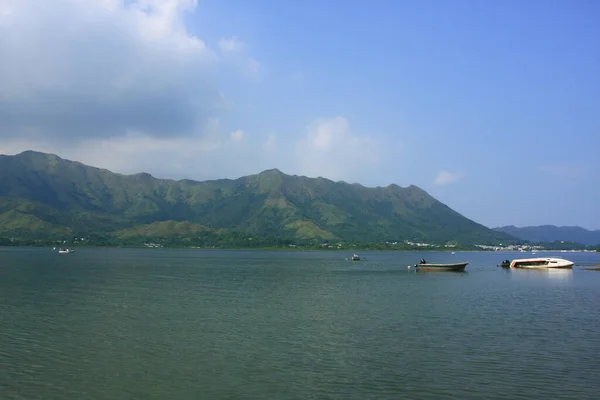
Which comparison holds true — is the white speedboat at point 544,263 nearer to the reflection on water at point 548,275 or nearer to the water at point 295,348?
the reflection on water at point 548,275

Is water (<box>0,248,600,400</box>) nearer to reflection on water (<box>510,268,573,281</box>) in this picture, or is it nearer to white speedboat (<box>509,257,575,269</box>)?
reflection on water (<box>510,268,573,281</box>)

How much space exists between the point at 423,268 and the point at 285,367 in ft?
434

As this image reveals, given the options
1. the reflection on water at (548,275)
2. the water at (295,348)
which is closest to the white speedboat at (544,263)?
the reflection on water at (548,275)

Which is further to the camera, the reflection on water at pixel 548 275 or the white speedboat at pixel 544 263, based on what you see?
the white speedboat at pixel 544 263

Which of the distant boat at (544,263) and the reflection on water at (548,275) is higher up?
the distant boat at (544,263)

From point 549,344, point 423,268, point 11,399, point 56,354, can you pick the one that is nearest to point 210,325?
point 56,354

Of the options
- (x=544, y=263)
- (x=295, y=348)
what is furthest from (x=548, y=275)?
(x=295, y=348)

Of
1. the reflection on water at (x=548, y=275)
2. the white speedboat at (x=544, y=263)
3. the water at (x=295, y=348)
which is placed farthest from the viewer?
the white speedboat at (x=544, y=263)

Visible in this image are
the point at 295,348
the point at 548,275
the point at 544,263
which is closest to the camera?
the point at 295,348

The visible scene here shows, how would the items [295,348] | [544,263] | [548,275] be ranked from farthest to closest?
[544,263] < [548,275] < [295,348]

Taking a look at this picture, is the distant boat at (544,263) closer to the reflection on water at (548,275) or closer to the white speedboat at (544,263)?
the white speedboat at (544,263)

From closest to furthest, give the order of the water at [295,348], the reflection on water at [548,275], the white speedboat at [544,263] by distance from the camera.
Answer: the water at [295,348], the reflection on water at [548,275], the white speedboat at [544,263]

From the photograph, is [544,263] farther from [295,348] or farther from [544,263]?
[295,348]

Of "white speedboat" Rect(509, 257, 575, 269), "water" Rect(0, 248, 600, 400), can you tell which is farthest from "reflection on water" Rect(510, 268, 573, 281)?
"water" Rect(0, 248, 600, 400)
